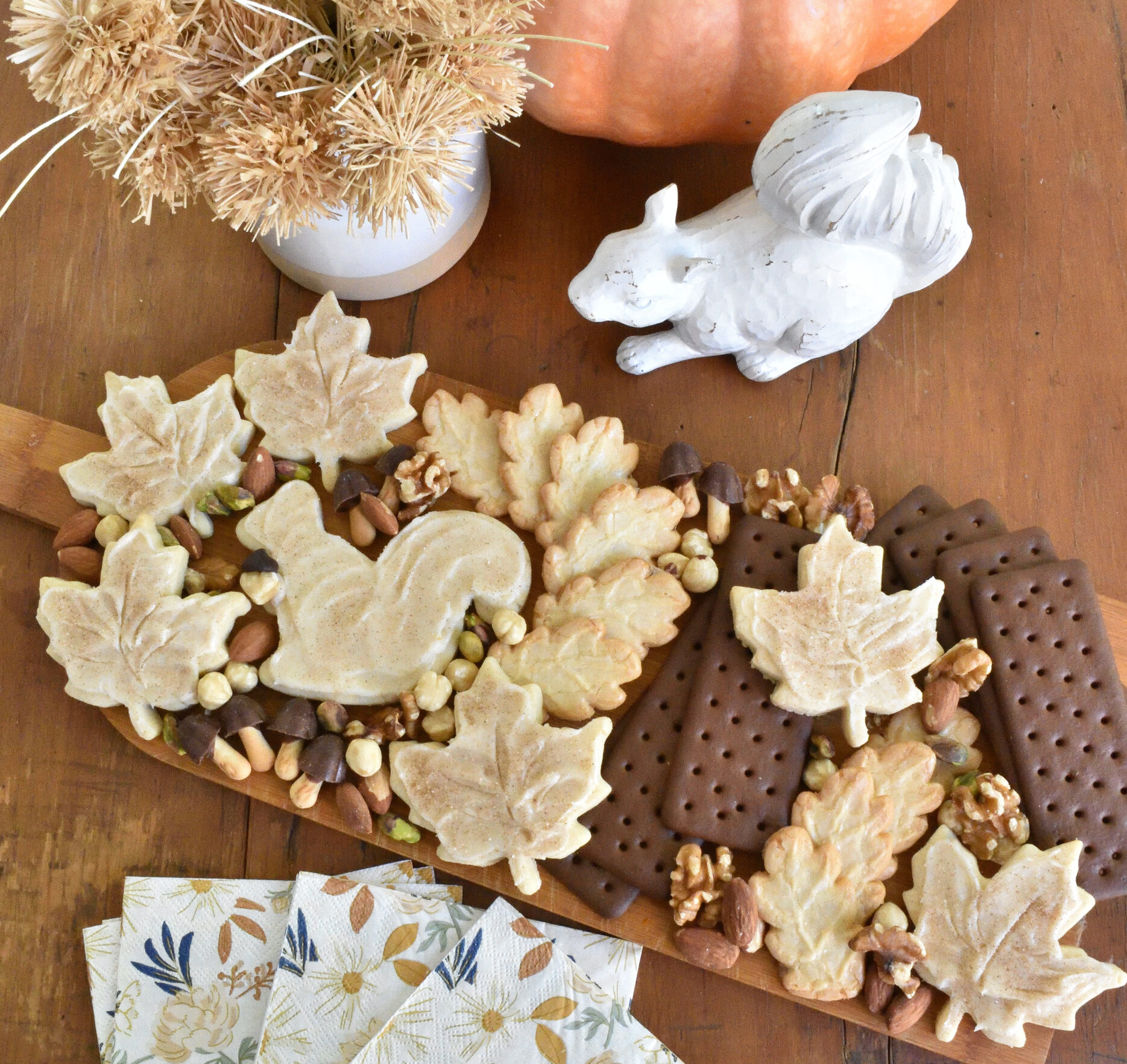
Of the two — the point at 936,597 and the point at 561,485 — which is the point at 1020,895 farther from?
the point at 561,485

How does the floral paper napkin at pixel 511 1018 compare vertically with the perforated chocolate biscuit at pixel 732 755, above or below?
below

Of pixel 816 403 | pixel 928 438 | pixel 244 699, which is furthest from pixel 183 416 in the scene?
pixel 928 438

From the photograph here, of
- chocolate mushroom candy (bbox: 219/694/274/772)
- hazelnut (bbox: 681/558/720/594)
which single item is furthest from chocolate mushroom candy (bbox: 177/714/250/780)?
hazelnut (bbox: 681/558/720/594)

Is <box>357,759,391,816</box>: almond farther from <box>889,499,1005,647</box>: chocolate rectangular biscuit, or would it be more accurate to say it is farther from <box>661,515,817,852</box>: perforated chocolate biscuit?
<box>889,499,1005,647</box>: chocolate rectangular biscuit

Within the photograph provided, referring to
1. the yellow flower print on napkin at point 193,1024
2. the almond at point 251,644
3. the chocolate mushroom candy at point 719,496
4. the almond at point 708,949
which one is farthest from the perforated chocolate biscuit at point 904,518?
the yellow flower print on napkin at point 193,1024

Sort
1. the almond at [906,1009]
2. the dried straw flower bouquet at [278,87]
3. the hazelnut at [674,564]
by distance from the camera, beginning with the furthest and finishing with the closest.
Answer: the hazelnut at [674,564] → the almond at [906,1009] → the dried straw flower bouquet at [278,87]

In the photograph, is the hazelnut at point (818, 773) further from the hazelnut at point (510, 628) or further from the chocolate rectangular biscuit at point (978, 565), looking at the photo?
the hazelnut at point (510, 628)
